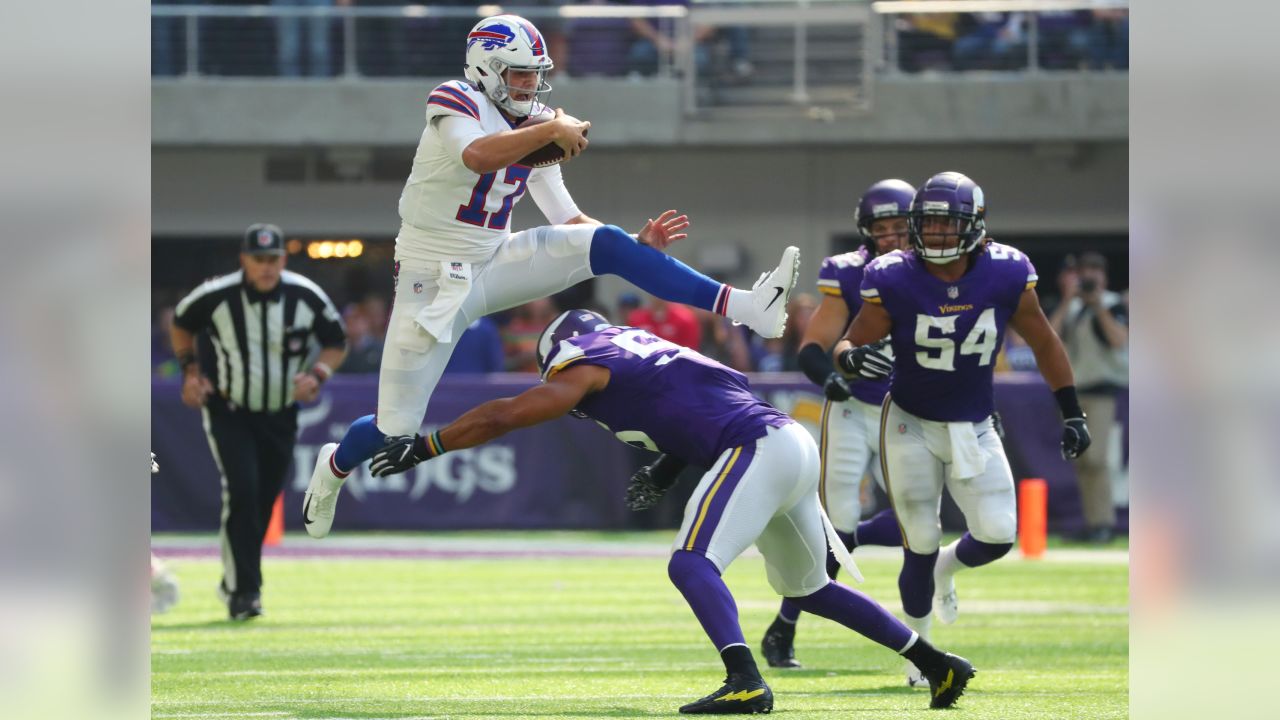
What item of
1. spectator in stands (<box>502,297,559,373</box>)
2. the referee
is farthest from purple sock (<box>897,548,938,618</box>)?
spectator in stands (<box>502,297,559,373</box>)

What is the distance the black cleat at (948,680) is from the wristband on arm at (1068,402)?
1.39 meters

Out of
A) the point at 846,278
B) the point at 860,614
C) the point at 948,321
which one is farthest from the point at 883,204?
the point at 860,614

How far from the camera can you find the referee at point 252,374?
949 cm

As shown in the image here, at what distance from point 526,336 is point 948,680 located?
1166 centimetres

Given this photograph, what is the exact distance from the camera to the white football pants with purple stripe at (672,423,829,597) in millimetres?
5707

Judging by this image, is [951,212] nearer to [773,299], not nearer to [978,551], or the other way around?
[773,299]

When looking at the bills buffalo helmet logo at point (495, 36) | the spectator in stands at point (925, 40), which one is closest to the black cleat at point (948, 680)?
the bills buffalo helmet logo at point (495, 36)

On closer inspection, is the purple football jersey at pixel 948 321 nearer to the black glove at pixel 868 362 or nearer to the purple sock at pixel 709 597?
the black glove at pixel 868 362

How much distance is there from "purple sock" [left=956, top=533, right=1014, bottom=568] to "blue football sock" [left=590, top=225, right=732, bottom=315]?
1411 millimetres
